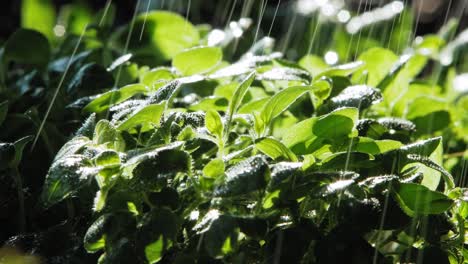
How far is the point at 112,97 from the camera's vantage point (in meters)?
0.92

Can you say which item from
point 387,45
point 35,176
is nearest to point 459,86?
point 387,45

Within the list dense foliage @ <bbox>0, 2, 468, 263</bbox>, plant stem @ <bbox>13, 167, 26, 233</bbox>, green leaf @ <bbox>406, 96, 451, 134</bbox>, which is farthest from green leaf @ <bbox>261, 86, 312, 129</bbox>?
green leaf @ <bbox>406, 96, 451, 134</bbox>

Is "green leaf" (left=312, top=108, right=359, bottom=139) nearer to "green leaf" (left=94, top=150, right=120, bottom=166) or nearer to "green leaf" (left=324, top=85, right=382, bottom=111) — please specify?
"green leaf" (left=324, top=85, right=382, bottom=111)

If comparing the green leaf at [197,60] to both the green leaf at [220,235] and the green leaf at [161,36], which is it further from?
the green leaf at [220,235]

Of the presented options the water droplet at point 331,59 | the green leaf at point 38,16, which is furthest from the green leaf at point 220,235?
the green leaf at point 38,16

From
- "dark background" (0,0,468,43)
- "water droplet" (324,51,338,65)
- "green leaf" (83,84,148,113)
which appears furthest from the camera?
"dark background" (0,0,468,43)

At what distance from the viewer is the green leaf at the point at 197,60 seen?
3.27 ft

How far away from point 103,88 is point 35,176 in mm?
216

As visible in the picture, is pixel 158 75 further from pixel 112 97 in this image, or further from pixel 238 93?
pixel 238 93

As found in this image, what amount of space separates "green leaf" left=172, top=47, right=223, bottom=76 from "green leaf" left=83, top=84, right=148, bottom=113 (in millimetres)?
111

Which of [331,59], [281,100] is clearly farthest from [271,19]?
[281,100]

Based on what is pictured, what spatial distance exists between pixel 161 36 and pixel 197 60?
0.33m

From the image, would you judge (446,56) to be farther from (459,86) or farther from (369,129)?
(369,129)

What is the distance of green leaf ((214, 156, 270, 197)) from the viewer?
2.06 feet
